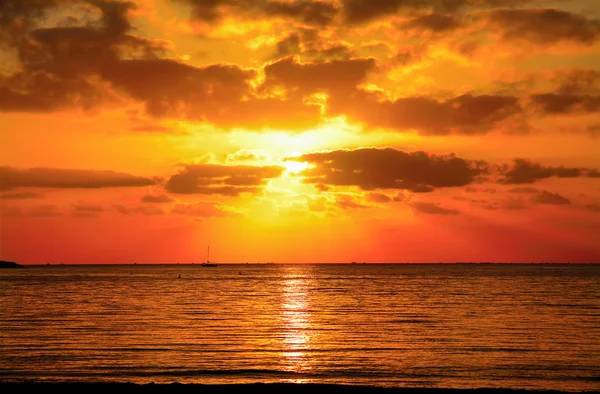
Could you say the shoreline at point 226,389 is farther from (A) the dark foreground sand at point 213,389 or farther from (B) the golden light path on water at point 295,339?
(B) the golden light path on water at point 295,339

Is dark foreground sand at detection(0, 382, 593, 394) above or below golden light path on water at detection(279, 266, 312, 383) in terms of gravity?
above

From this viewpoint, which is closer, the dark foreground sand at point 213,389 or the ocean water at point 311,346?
the dark foreground sand at point 213,389

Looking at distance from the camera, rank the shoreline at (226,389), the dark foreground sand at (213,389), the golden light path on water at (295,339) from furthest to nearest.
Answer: the golden light path on water at (295,339) < the shoreline at (226,389) < the dark foreground sand at (213,389)

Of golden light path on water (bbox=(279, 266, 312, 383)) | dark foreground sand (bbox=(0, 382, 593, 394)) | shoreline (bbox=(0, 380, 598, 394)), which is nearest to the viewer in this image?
dark foreground sand (bbox=(0, 382, 593, 394))

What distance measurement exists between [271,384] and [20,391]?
13163 mm

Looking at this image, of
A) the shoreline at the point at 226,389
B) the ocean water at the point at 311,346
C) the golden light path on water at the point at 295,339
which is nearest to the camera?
the shoreline at the point at 226,389

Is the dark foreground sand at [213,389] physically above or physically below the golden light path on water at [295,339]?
above

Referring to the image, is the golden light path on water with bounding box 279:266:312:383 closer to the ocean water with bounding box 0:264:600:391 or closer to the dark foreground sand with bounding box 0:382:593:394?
the ocean water with bounding box 0:264:600:391

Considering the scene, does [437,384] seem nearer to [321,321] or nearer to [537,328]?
[537,328]

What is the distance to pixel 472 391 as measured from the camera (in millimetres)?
36156

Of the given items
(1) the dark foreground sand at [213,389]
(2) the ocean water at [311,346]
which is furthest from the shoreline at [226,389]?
(2) the ocean water at [311,346]

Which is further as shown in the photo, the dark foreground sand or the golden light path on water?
the golden light path on water

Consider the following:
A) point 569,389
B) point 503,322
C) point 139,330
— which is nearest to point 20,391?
point 569,389

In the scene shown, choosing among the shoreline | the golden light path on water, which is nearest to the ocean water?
the golden light path on water
